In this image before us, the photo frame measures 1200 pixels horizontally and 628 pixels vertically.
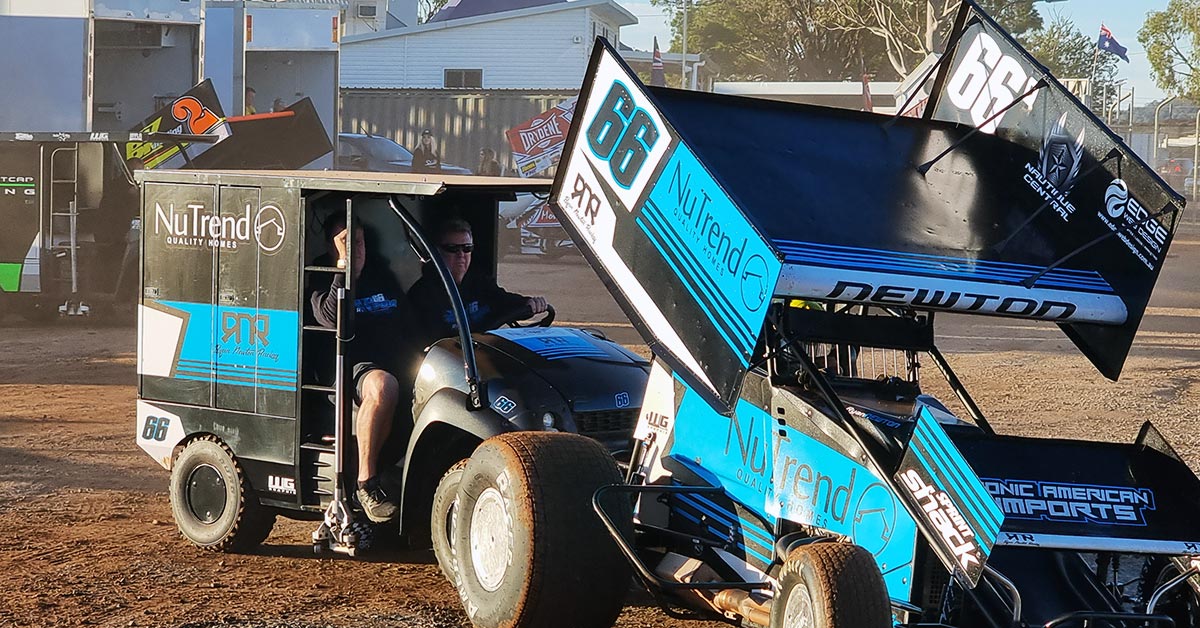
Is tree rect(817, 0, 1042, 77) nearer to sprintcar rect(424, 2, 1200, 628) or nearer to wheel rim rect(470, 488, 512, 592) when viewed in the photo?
sprintcar rect(424, 2, 1200, 628)

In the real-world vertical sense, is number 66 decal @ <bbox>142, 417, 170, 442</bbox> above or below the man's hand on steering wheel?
below

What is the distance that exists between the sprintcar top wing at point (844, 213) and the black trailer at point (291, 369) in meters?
1.16

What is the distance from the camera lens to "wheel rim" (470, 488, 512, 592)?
19.4 ft

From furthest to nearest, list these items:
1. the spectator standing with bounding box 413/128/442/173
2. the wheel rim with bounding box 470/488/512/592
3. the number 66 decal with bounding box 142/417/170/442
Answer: the spectator standing with bounding box 413/128/442/173 → the number 66 decal with bounding box 142/417/170/442 → the wheel rim with bounding box 470/488/512/592

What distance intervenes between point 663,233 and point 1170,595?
7.20 feet

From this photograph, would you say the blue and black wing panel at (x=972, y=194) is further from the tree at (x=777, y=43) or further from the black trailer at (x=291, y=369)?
the tree at (x=777, y=43)

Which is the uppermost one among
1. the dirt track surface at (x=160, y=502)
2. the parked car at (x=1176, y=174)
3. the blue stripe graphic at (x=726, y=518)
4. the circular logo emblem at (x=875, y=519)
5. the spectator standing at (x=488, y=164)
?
the parked car at (x=1176, y=174)

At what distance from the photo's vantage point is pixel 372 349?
24.2 ft

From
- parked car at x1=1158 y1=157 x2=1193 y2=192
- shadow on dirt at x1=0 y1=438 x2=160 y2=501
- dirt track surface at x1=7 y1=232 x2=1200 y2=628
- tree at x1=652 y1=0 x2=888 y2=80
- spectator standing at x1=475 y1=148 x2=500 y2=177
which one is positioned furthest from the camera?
tree at x1=652 y1=0 x2=888 y2=80

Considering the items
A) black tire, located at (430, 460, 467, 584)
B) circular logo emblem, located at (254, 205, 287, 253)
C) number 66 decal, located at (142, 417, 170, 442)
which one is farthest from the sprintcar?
number 66 decal, located at (142, 417, 170, 442)

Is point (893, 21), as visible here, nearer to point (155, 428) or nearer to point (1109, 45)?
point (1109, 45)

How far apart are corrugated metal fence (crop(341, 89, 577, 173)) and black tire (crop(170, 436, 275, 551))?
2607 cm

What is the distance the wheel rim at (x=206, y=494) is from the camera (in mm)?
7695

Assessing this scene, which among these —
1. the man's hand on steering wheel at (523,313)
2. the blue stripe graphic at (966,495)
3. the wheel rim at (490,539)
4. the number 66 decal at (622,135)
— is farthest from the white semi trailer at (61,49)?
the blue stripe graphic at (966,495)
